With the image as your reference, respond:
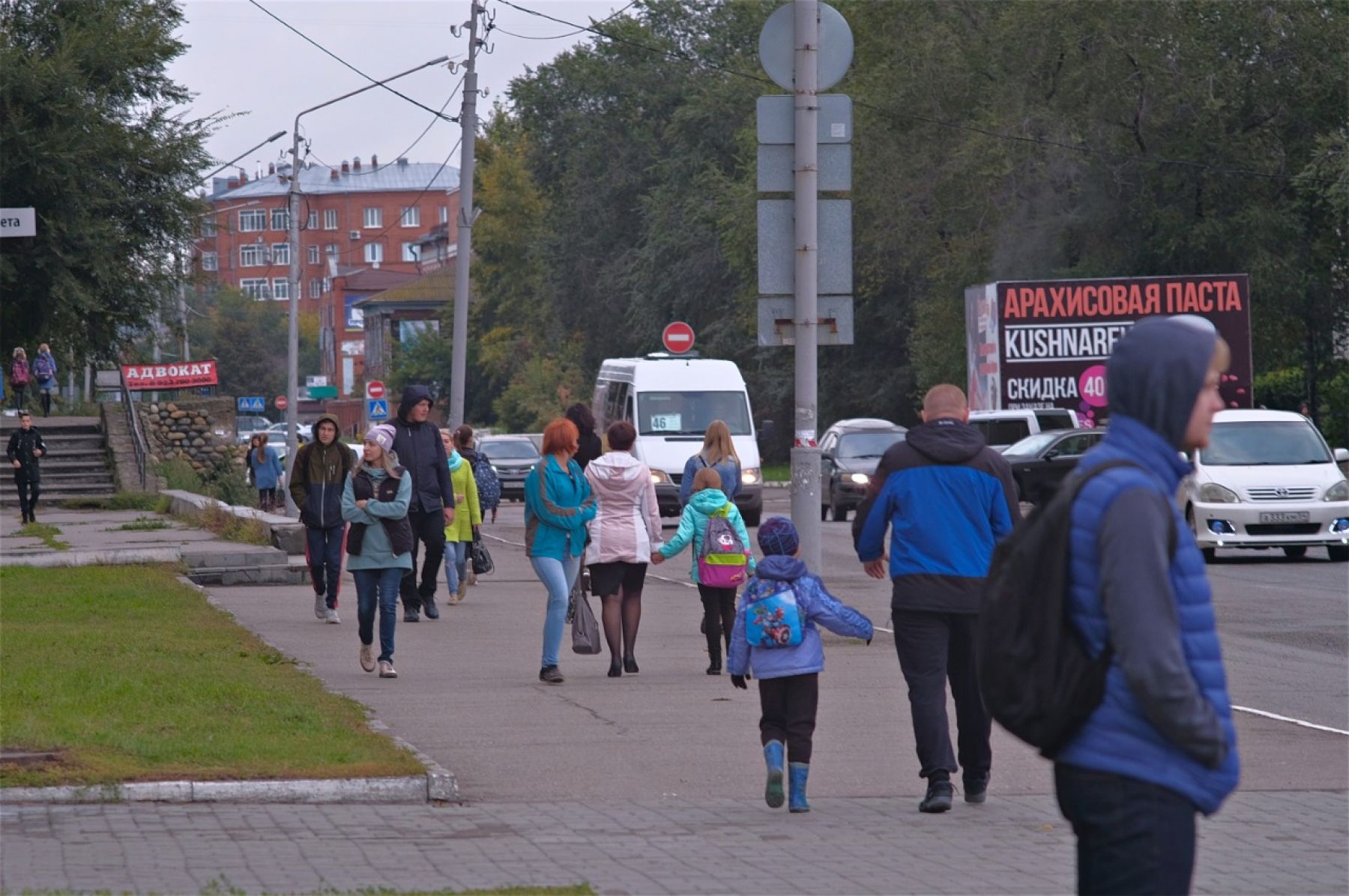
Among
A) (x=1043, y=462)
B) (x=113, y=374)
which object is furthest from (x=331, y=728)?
(x=113, y=374)

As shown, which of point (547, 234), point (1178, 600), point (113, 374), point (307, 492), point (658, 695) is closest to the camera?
point (1178, 600)

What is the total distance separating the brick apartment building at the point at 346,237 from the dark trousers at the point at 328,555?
442 ft

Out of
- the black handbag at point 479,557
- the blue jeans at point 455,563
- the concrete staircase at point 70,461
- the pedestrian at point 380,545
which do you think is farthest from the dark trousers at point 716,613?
the concrete staircase at point 70,461

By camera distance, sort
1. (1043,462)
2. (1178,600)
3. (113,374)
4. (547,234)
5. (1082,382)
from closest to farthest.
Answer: (1178,600) → (1043,462) → (1082,382) → (113,374) → (547,234)

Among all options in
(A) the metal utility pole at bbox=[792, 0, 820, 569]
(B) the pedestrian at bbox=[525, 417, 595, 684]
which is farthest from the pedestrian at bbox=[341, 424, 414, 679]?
(A) the metal utility pole at bbox=[792, 0, 820, 569]

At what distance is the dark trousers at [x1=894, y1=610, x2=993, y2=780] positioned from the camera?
7.77 metres

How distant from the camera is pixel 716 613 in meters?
12.5

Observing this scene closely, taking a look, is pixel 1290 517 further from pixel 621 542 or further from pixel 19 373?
pixel 19 373

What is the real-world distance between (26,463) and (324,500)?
586 inches

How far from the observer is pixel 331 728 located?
922 cm

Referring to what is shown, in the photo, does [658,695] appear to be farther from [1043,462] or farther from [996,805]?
[1043,462]

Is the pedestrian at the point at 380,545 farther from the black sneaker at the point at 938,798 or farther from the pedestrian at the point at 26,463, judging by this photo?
the pedestrian at the point at 26,463

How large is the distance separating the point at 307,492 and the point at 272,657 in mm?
3305

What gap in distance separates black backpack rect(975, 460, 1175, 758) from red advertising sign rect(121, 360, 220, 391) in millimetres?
37898
